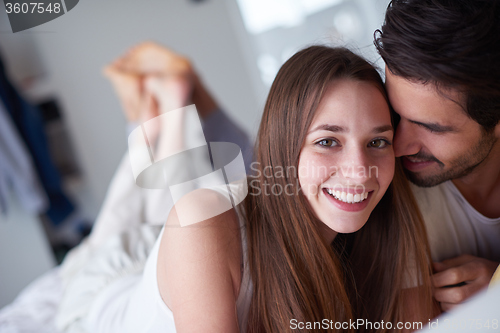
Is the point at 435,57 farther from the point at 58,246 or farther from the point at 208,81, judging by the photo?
the point at 58,246

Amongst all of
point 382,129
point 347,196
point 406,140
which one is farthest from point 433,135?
point 347,196

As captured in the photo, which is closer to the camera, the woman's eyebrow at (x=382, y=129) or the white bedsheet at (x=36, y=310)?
the woman's eyebrow at (x=382, y=129)

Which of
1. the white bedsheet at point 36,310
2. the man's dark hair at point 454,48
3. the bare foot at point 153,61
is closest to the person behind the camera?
the man's dark hair at point 454,48

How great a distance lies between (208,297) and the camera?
80cm

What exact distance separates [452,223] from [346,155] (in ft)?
1.81

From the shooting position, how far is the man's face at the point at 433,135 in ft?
2.93

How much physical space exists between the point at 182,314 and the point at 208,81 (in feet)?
8.21

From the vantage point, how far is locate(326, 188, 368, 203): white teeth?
869 mm

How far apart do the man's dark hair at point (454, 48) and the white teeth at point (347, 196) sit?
309 mm

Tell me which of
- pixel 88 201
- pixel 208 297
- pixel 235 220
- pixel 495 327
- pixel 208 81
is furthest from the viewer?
pixel 208 81

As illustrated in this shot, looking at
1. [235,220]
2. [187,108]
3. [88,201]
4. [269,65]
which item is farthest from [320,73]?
[88,201]

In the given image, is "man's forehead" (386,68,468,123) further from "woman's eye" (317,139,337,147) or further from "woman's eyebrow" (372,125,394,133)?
"woman's eye" (317,139,337,147)

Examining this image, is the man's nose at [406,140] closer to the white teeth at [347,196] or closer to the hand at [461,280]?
the white teeth at [347,196]

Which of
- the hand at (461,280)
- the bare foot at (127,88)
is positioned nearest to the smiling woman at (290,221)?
the hand at (461,280)
